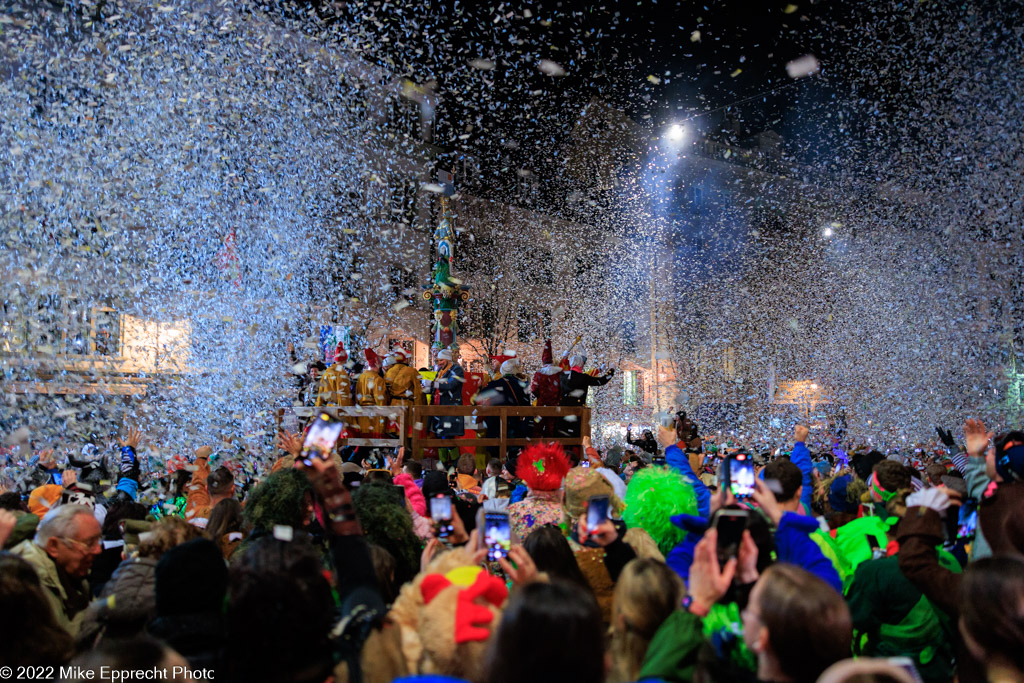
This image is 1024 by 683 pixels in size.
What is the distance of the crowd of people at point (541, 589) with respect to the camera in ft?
5.73

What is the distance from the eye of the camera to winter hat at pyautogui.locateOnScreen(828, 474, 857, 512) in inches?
190

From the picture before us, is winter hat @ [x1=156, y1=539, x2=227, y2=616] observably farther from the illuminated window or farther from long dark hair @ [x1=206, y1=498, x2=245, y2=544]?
the illuminated window

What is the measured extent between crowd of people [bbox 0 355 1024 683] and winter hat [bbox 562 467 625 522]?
1 cm

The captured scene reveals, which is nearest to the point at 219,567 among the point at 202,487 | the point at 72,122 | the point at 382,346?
the point at 202,487

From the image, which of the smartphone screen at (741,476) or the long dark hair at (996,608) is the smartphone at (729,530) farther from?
the long dark hair at (996,608)

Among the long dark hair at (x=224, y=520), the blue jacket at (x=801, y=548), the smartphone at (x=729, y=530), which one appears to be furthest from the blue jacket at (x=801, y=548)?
the long dark hair at (x=224, y=520)

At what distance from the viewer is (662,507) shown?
3.18 metres

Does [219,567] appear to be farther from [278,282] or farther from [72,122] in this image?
[278,282]

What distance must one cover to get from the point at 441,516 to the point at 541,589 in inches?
43.0

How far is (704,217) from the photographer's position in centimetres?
2761

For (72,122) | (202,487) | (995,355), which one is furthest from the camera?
(995,355)

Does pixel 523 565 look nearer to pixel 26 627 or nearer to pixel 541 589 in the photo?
pixel 541 589

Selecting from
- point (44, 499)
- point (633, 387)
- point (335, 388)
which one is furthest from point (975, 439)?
point (633, 387)

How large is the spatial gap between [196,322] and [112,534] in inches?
620
